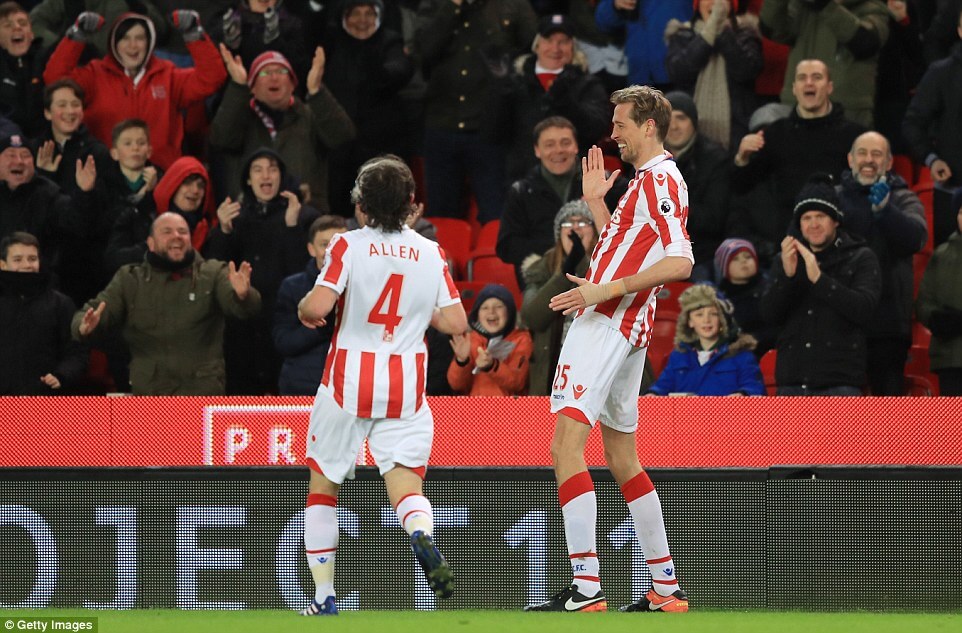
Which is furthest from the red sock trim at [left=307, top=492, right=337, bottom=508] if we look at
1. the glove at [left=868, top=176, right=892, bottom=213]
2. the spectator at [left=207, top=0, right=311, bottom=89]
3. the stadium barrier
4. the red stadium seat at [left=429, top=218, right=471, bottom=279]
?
the spectator at [left=207, top=0, right=311, bottom=89]

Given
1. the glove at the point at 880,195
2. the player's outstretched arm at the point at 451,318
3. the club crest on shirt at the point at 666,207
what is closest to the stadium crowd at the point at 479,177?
the glove at the point at 880,195

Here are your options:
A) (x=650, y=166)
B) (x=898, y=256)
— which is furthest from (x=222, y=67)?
(x=650, y=166)

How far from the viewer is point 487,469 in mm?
7910

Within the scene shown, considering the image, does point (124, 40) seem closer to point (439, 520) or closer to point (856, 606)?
point (439, 520)

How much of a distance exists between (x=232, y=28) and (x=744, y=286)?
14.9ft

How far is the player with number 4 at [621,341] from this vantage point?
21.9 ft

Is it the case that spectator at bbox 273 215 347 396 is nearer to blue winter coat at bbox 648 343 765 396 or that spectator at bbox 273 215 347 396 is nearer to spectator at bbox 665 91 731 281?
blue winter coat at bbox 648 343 765 396

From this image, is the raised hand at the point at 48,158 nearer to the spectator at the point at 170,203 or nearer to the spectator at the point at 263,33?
the spectator at the point at 170,203

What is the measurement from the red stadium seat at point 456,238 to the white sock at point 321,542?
19.0 ft

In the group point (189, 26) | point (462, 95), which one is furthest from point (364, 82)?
point (189, 26)

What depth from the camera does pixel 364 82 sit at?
497 inches

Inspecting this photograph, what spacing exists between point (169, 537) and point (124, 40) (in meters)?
5.59

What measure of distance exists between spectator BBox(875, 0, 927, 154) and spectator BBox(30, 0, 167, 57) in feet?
19.0

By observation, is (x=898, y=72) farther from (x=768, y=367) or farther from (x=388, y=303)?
(x=388, y=303)
